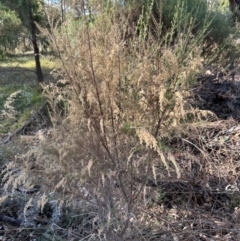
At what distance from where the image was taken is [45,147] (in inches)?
68.6

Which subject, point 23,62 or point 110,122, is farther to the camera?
point 23,62

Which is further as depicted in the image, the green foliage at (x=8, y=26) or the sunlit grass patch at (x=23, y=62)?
the sunlit grass patch at (x=23, y=62)

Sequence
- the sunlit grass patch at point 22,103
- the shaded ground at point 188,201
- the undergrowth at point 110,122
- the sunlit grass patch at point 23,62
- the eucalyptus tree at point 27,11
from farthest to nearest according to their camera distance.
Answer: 1. the sunlit grass patch at point 23,62
2. the eucalyptus tree at point 27,11
3. the sunlit grass patch at point 22,103
4. the shaded ground at point 188,201
5. the undergrowth at point 110,122

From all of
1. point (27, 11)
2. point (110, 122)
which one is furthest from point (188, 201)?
point (27, 11)

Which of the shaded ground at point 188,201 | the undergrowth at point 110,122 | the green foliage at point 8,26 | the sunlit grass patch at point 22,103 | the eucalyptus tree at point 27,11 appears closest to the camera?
the undergrowth at point 110,122

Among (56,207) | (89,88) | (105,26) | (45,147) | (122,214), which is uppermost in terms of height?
(105,26)

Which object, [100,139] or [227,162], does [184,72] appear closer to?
[100,139]

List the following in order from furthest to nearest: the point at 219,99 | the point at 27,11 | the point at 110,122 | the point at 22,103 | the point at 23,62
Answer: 1. the point at 23,62
2. the point at 27,11
3. the point at 22,103
4. the point at 219,99
5. the point at 110,122

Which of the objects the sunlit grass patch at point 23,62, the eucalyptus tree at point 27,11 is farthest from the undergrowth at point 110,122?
the sunlit grass patch at point 23,62

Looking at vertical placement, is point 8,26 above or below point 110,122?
below

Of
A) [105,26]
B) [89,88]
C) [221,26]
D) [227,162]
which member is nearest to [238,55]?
[221,26]

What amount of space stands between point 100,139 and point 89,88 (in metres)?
0.27

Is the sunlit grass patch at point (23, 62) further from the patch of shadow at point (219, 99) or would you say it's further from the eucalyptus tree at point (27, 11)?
the patch of shadow at point (219, 99)

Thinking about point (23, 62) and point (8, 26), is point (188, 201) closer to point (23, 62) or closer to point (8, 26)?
point (8, 26)
